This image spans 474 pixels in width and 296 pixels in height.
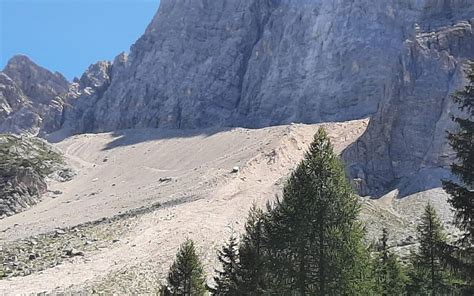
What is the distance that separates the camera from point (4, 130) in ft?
597

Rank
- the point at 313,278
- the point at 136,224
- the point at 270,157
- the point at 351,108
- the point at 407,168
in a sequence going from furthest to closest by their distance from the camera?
the point at 351,108 → the point at 270,157 → the point at 407,168 → the point at 136,224 → the point at 313,278

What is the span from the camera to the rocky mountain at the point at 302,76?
9244cm

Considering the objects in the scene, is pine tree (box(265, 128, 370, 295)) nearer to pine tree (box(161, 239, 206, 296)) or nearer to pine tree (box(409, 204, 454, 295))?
pine tree (box(161, 239, 206, 296))

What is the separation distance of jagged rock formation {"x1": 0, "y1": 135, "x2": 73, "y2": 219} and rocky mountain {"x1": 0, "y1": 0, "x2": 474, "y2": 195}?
26703 mm

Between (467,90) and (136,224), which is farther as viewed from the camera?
(136,224)

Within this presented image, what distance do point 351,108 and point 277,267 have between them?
337 feet

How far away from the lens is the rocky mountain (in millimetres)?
92438

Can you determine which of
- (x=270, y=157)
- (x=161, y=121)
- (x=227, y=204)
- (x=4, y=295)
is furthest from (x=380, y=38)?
(x=4, y=295)

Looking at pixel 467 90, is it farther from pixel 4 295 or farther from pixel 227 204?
pixel 227 204

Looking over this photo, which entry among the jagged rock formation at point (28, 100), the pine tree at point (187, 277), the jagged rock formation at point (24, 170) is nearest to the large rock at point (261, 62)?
the jagged rock formation at point (28, 100)

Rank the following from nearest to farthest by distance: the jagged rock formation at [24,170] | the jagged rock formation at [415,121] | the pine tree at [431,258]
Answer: the pine tree at [431,258] < the jagged rock formation at [415,121] < the jagged rock formation at [24,170]

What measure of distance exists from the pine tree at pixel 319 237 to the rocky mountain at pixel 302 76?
62.7 metres

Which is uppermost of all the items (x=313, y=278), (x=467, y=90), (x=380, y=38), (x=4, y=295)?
(x=380, y=38)

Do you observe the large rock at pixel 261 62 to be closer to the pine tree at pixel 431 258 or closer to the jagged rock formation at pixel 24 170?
the jagged rock formation at pixel 24 170
